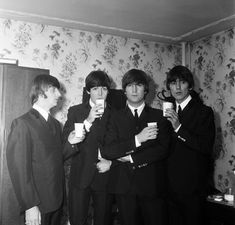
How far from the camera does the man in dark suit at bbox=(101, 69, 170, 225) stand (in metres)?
2.29

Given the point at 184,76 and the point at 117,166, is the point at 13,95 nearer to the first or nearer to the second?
the point at 117,166

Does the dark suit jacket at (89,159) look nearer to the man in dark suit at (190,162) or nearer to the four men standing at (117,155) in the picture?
the four men standing at (117,155)

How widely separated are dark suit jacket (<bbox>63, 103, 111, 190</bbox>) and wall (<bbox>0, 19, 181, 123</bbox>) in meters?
0.73

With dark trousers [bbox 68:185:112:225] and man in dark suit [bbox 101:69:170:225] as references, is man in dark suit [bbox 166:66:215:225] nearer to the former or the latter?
man in dark suit [bbox 101:69:170:225]

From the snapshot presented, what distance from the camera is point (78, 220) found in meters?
2.51

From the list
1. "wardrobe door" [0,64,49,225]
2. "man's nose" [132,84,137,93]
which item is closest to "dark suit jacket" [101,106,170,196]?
"man's nose" [132,84,137,93]

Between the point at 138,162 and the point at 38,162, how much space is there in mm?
645

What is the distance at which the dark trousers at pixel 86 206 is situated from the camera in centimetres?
248

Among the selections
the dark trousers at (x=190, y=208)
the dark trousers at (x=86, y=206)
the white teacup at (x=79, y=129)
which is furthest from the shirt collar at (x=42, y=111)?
the dark trousers at (x=190, y=208)

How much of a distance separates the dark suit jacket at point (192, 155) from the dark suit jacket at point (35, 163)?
82cm

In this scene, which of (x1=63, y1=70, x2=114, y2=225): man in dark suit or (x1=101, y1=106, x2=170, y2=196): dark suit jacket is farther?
(x1=63, y1=70, x2=114, y2=225): man in dark suit

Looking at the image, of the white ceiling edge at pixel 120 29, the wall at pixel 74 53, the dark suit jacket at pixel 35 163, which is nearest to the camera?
the dark suit jacket at pixel 35 163

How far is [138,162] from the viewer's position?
2297 mm

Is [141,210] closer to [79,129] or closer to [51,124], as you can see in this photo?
[79,129]
